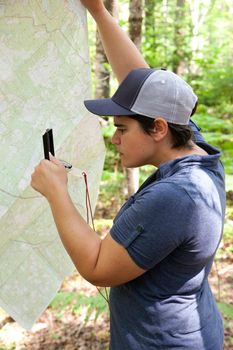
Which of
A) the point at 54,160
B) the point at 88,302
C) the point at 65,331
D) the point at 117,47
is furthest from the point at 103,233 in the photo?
the point at 54,160

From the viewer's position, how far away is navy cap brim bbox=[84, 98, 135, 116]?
147 centimetres

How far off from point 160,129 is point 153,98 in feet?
0.37

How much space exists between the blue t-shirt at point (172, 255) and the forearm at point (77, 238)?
0.09 m

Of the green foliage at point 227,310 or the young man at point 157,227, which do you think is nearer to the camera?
the young man at point 157,227

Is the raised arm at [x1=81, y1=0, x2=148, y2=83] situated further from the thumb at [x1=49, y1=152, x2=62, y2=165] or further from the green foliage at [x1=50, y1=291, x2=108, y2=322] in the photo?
the green foliage at [x1=50, y1=291, x2=108, y2=322]

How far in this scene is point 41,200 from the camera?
6.11ft

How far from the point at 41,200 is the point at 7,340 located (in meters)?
2.39

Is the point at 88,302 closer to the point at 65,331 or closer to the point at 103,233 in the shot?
the point at 65,331

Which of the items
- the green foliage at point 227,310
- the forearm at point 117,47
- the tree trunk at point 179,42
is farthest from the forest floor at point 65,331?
the tree trunk at point 179,42

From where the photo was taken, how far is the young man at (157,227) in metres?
1.32

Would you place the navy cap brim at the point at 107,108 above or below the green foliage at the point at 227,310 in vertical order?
above

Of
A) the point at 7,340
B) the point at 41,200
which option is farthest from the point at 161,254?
the point at 7,340

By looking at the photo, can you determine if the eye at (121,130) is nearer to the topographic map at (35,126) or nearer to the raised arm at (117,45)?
the topographic map at (35,126)

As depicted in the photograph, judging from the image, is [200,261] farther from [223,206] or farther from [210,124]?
[210,124]
